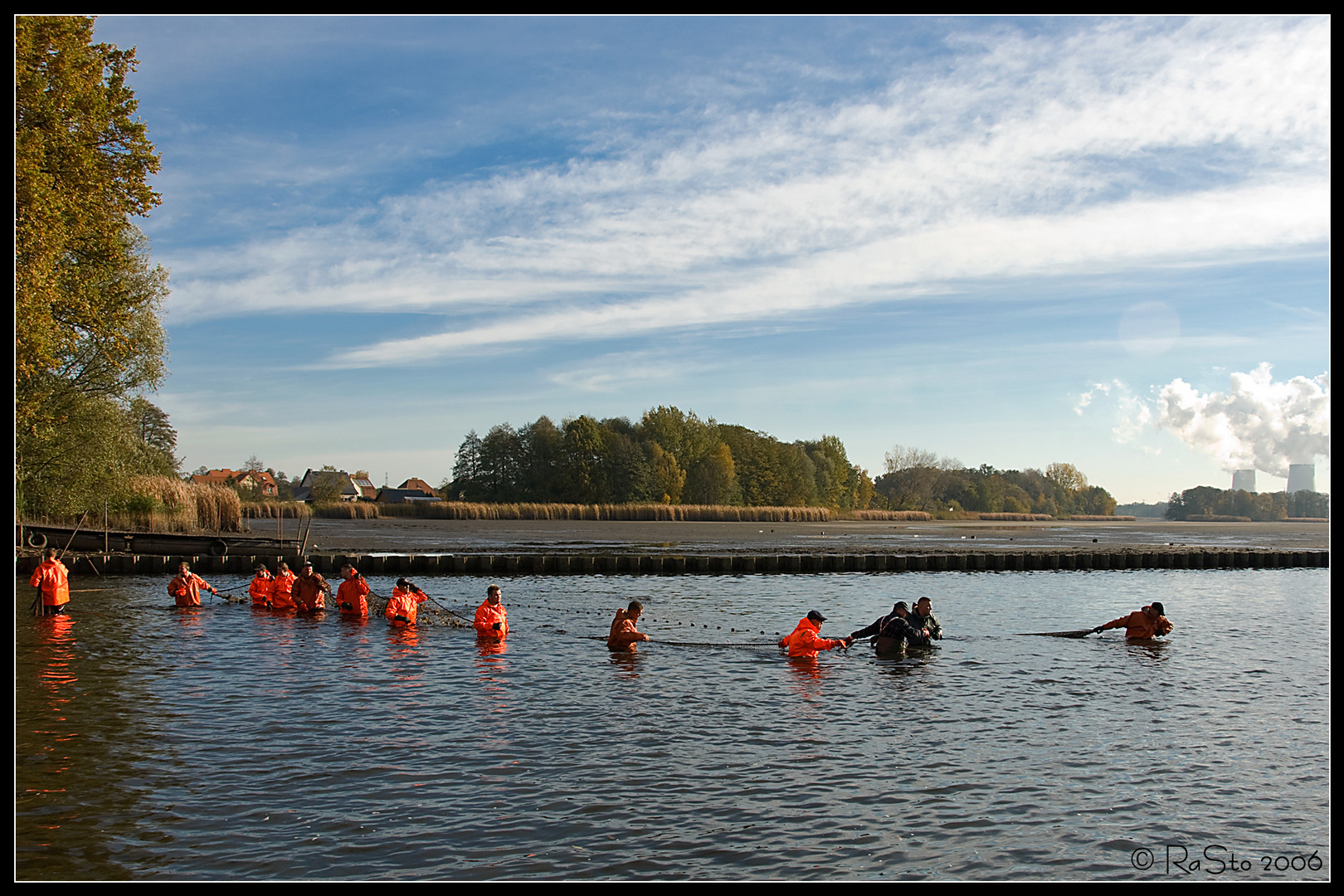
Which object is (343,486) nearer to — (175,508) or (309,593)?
(175,508)

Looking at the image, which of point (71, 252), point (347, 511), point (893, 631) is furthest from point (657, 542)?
point (347, 511)

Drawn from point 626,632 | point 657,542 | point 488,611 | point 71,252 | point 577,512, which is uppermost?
point 71,252

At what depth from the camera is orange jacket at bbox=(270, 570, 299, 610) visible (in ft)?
82.8

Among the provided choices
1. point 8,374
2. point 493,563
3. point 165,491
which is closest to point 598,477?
point 165,491

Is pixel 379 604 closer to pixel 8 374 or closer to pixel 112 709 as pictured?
pixel 112 709

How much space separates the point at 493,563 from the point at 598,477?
9320 cm

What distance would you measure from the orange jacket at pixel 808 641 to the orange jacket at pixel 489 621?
595cm

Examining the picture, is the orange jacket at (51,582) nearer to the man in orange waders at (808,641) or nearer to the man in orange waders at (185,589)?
the man in orange waders at (185,589)

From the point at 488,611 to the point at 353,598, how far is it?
19.6 feet

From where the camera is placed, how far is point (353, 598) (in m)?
24.1

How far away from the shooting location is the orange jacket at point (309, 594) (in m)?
24.7

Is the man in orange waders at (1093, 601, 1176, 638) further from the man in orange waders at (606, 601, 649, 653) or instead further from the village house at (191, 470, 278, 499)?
the village house at (191, 470, 278, 499)

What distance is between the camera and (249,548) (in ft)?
129

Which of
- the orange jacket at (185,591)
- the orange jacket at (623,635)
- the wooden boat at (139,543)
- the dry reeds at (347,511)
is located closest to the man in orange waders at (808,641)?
the orange jacket at (623,635)
